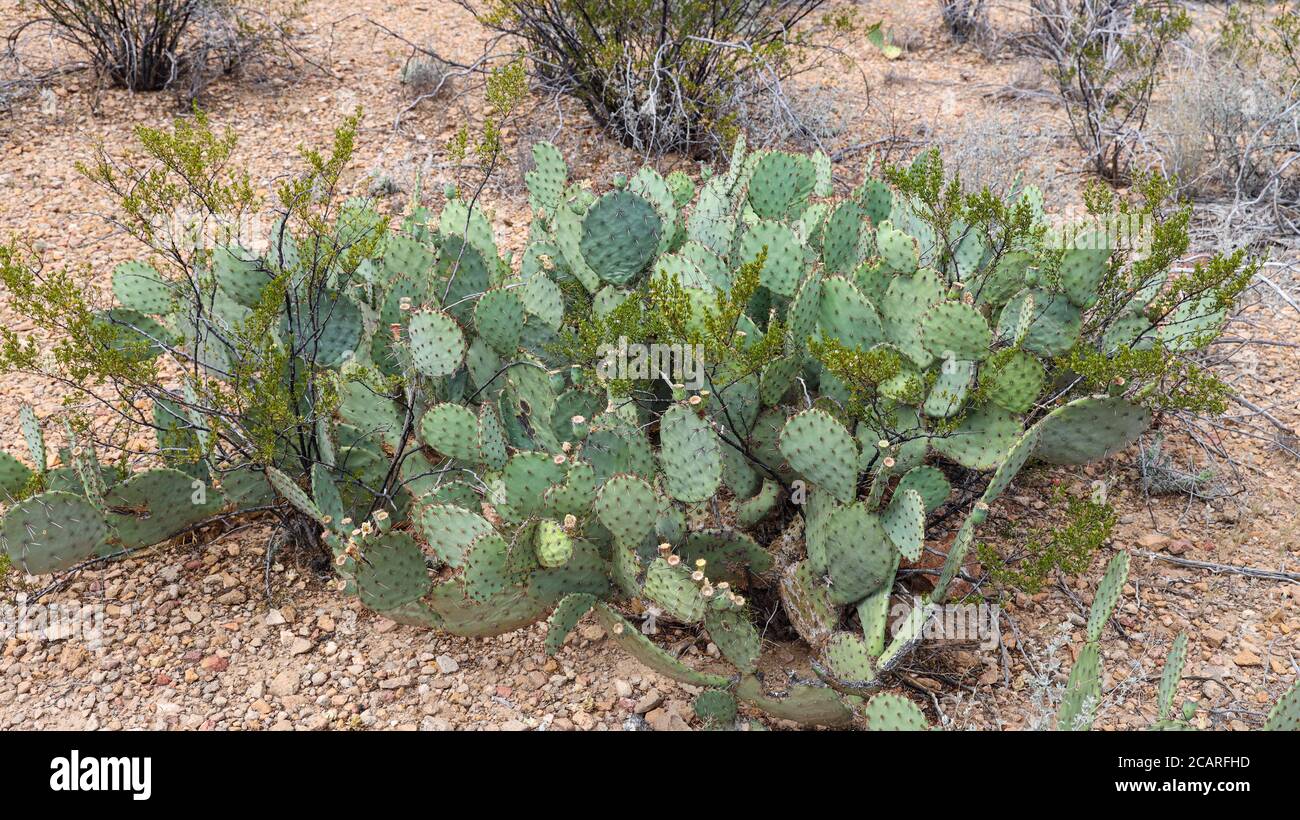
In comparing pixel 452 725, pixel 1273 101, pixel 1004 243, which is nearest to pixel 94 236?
pixel 452 725

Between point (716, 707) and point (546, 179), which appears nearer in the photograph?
point (716, 707)

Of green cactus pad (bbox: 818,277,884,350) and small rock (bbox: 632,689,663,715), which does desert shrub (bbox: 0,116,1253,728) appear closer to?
green cactus pad (bbox: 818,277,884,350)

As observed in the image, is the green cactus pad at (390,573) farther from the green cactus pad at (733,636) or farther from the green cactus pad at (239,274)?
the green cactus pad at (239,274)

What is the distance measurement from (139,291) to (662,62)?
3.08 metres

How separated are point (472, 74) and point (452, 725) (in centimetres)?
451

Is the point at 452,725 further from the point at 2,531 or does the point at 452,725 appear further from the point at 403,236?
the point at 403,236

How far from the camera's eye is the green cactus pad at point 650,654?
274 cm

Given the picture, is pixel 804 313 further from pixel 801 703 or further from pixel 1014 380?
pixel 801 703

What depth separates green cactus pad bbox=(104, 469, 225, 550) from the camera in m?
3.23

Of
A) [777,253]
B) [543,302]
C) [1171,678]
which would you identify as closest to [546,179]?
[543,302]

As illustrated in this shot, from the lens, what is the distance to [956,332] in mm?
3059

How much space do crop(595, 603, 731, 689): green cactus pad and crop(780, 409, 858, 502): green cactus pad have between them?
577 mm

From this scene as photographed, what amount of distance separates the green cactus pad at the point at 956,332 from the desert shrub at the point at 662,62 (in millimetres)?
2623

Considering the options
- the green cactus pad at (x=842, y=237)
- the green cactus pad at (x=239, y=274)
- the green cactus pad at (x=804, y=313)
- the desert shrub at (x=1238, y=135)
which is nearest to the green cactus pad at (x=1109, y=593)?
the green cactus pad at (x=804, y=313)
